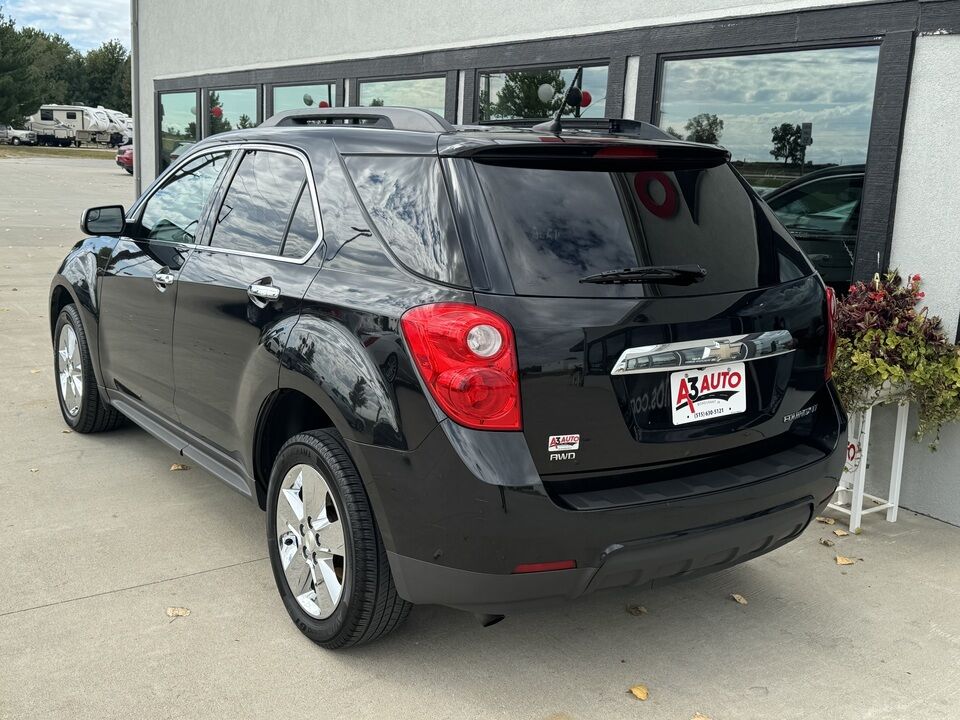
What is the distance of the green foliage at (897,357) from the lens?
4523mm

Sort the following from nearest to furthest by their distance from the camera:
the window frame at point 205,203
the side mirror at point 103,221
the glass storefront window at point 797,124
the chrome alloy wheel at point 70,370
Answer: the window frame at point 205,203 → the side mirror at point 103,221 → the glass storefront window at point 797,124 → the chrome alloy wheel at point 70,370

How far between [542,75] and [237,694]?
5.58 metres

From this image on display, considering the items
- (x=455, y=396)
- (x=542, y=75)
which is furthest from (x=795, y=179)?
(x=455, y=396)

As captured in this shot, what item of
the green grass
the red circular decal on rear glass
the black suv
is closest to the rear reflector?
the black suv

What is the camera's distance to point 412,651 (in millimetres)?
3459

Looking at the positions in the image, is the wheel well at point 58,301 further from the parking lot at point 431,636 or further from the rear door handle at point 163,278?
the rear door handle at point 163,278

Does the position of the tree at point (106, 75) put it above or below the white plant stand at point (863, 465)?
above

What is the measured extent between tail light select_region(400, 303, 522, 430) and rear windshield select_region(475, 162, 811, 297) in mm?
162

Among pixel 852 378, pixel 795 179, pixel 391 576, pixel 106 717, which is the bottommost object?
pixel 106 717

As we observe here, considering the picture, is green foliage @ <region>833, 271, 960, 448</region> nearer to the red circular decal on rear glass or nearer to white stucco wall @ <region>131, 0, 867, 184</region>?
white stucco wall @ <region>131, 0, 867, 184</region>

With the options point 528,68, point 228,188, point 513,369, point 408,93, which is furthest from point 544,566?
point 408,93

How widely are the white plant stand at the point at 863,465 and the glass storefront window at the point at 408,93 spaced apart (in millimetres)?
4786

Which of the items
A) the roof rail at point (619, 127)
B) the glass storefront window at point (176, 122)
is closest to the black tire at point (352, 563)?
the roof rail at point (619, 127)

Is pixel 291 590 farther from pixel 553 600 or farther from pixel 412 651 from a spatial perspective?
pixel 553 600
